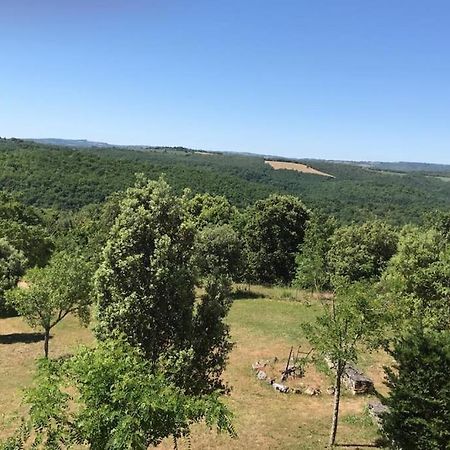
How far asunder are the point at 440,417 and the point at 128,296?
33.8 ft

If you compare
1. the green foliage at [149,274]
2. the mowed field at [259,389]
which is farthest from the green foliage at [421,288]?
the green foliage at [149,274]

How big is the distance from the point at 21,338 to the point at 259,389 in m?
19.5

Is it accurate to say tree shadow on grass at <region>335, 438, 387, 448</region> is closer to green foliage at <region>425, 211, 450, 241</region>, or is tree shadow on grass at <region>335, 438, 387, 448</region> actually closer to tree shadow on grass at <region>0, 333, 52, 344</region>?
tree shadow on grass at <region>0, 333, 52, 344</region>

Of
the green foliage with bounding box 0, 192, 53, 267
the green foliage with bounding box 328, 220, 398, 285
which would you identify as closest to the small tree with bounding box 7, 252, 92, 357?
the green foliage with bounding box 0, 192, 53, 267

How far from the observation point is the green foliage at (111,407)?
354 inches

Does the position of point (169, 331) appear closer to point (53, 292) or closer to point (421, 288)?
point (421, 288)

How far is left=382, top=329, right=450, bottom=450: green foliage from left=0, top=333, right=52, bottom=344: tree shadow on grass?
26919 mm

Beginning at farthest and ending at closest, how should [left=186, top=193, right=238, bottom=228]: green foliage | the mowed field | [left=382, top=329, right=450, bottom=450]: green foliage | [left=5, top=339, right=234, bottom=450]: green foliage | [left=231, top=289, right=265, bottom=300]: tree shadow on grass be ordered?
1. [left=186, top=193, right=238, bottom=228]: green foliage
2. [left=231, top=289, right=265, bottom=300]: tree shadow on grass
3. the mowed field
4. [left=382, top=329, right=450, bottom=450]: green foliage
5. [left=5, top=339, right=234, bottom=450]: green foliage

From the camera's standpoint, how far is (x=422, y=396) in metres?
15.0

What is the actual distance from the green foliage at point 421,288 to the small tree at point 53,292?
17.0 meters

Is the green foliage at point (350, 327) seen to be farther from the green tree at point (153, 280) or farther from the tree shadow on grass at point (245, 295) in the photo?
the tree shadow on grass at point (245, 295)

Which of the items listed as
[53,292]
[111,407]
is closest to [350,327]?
[111,407]

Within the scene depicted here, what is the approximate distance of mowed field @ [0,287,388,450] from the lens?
19812mm

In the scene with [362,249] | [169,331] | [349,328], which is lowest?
[362,249]
